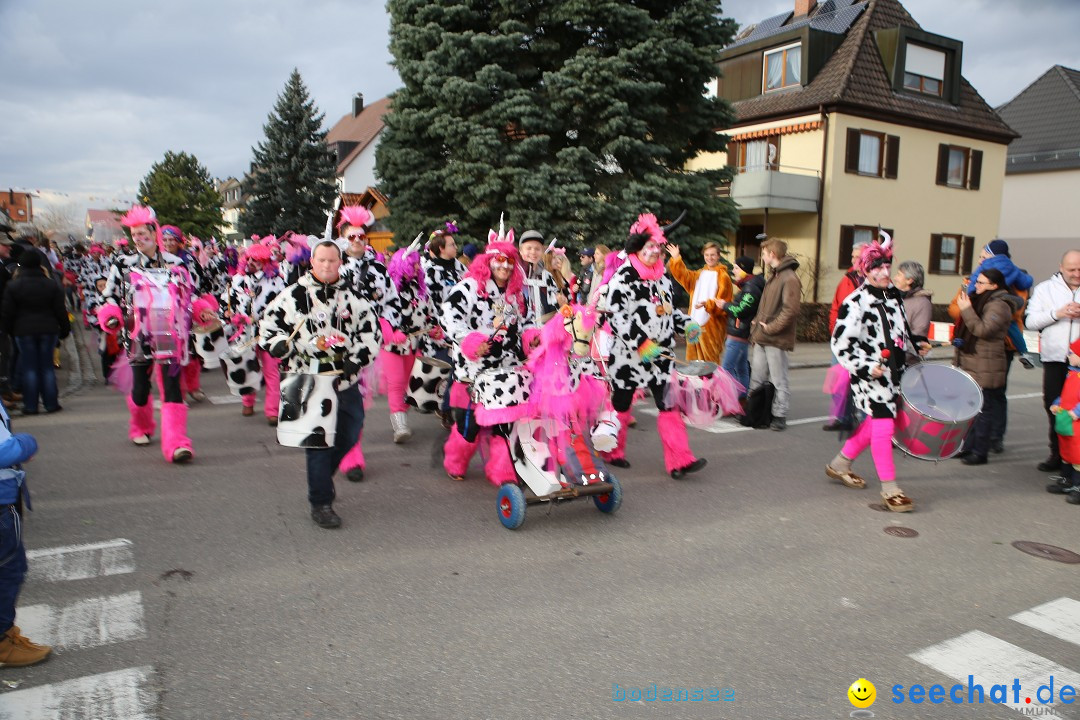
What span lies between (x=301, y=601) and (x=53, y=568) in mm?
1572

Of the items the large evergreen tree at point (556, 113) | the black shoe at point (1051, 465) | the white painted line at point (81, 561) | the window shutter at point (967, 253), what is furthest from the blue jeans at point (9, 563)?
the window shutter at point (967, 253)

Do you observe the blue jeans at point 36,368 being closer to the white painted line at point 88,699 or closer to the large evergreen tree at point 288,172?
the white painted line at point 88,699

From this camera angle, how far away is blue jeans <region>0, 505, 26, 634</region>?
3172 millimetres

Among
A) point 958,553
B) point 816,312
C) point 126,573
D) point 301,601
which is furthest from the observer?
point 816,312

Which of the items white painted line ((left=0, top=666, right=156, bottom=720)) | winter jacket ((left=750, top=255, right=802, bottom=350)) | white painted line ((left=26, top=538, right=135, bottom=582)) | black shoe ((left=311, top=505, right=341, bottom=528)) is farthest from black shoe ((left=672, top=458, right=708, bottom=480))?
white painted line ((left=0, top=666, right=156, bottom=720))

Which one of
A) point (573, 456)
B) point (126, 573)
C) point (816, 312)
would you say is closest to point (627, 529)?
point (573, 456)

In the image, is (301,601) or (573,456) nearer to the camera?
(301,601)

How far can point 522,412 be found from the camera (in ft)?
17.1

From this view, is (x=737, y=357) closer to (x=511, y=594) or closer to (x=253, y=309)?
(x=253, y=309)

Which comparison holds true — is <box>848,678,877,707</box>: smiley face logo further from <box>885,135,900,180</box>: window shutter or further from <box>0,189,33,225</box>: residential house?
<box>0,189,33,225</box>: residential house

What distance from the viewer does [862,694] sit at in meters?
3.23

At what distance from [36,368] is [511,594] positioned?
721 cm

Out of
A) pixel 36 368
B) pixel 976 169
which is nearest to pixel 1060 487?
pixel 36 368

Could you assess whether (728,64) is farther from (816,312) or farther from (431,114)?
(431,114)
